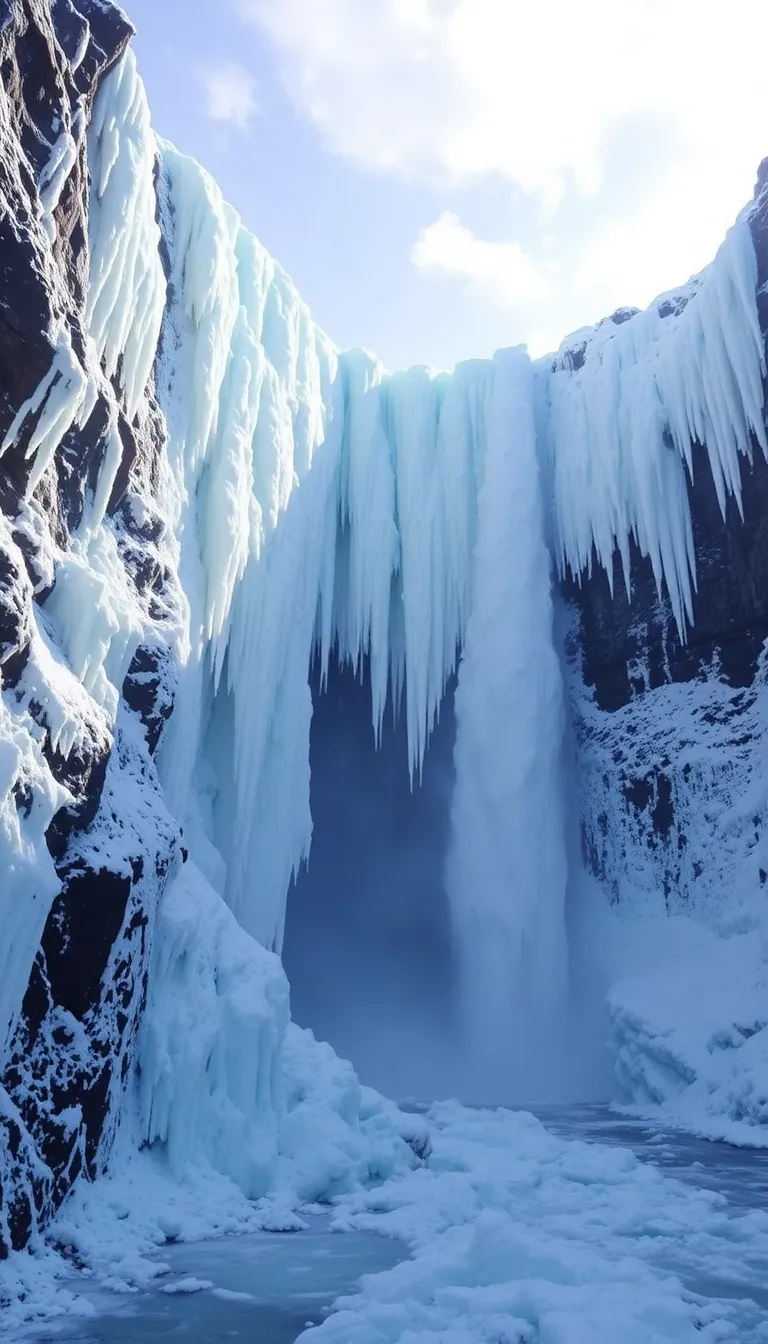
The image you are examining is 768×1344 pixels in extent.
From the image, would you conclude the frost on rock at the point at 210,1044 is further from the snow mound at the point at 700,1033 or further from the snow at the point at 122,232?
the snow mound at the point at 700,1033

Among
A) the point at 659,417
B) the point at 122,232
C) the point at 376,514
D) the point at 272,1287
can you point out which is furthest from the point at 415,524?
the point at 272,1287

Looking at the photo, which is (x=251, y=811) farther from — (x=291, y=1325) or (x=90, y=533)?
(x=291, y=1325)

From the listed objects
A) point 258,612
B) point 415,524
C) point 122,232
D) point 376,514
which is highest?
point 415,524

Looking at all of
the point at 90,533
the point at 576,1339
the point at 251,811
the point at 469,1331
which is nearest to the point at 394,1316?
the point at 469,1331

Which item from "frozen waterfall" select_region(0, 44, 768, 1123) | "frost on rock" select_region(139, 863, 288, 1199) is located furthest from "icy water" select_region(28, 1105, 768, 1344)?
"frozen waterfall" select_region(0, 44, 768, 1123)

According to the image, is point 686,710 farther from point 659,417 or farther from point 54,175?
point 54,175

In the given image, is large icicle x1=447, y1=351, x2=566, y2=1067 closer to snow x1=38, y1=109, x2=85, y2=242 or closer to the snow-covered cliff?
the snow-covered cliff
